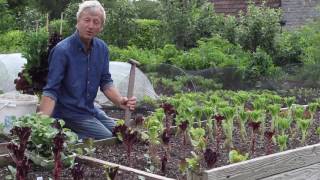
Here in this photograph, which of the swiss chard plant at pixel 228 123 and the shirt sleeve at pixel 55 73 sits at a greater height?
the shirt sleeve at pixel 55 73

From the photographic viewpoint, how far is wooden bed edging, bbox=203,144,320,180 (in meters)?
3.56

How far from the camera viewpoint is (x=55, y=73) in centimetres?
495

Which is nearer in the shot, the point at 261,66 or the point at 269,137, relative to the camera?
the point at 269,137

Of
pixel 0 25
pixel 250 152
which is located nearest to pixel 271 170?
pixel 250 152

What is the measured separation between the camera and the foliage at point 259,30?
35.7 ft

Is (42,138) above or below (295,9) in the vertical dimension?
below

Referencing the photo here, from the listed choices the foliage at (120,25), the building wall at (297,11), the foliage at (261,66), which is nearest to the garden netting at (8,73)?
the foliage at (261,66)

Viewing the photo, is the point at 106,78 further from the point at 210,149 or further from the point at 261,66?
the point at 261,66

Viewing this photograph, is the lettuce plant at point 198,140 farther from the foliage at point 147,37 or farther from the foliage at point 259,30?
the foliage at point 147,37

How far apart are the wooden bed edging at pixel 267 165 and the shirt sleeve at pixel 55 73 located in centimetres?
191

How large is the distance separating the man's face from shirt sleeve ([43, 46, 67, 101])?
0.26 m

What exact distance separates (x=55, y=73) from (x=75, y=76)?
21 centimetres

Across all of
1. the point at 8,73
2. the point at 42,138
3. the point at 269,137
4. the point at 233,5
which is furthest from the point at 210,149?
the point at 233,5

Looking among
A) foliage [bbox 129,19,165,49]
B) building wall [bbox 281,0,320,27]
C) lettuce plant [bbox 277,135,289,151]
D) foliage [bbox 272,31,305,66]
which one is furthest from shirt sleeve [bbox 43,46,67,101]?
building wall [bbox 281,0,320,27]
